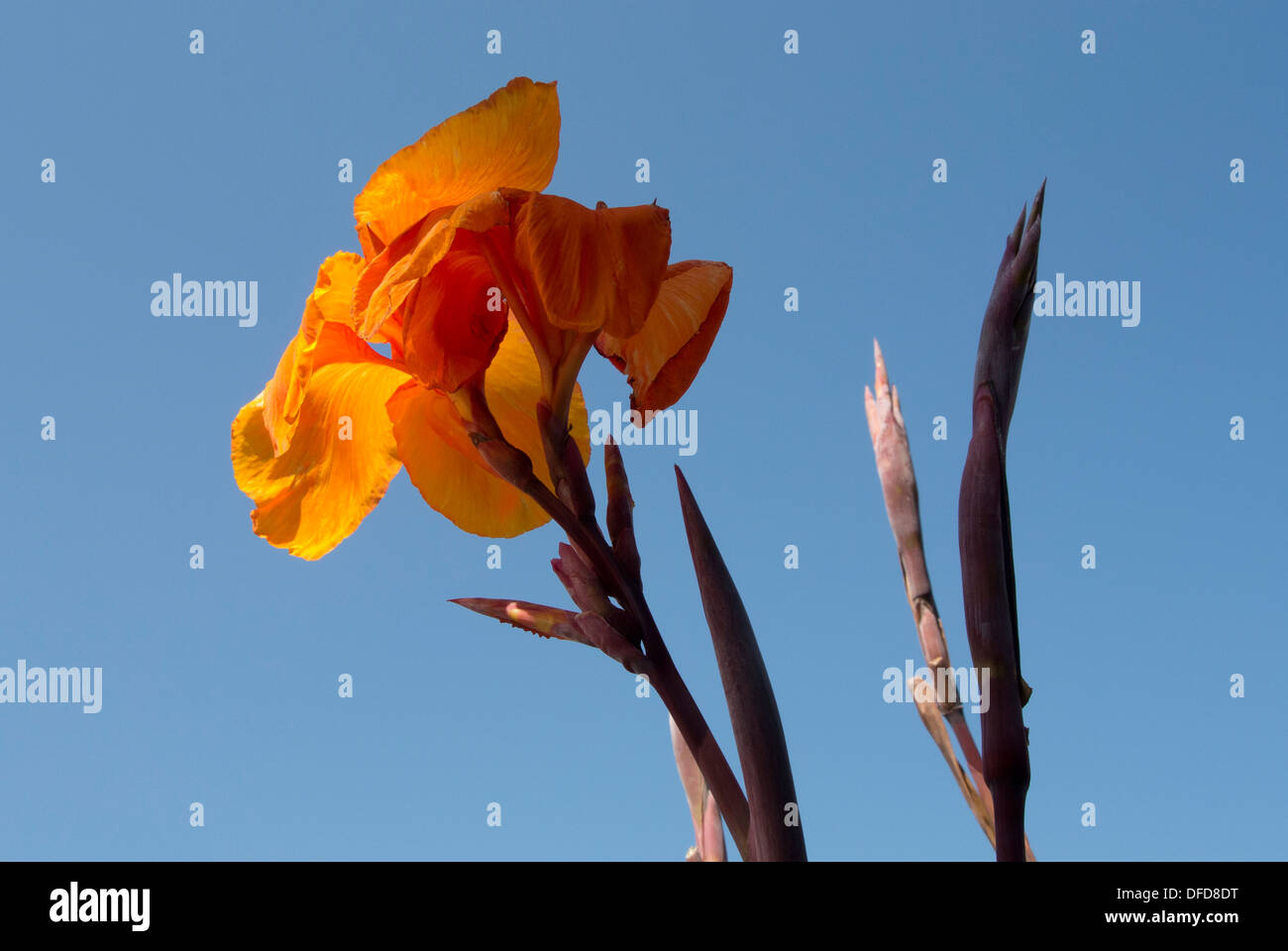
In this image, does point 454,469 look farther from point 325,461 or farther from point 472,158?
point 472,158

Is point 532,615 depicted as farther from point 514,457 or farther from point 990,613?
point 990,613

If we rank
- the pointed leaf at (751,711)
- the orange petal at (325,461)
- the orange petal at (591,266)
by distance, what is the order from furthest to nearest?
the orange petal at (325,461), the orange petal at (591,266), the pointed leaf at (751,711)

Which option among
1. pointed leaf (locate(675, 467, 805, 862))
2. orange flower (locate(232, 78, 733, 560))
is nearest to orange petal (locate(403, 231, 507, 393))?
orange flower (locate(232, 78, 733, 560))

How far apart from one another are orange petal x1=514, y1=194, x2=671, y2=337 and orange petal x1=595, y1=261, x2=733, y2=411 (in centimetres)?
3

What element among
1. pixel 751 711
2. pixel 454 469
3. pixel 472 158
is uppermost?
pixel 472 158

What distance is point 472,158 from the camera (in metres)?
0.53

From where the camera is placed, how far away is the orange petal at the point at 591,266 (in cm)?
48

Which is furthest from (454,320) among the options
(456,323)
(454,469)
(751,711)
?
(751,711)

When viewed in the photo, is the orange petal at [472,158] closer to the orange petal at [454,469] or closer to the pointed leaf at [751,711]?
the orange petal at [454,469]

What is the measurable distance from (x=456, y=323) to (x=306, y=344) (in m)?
0.08

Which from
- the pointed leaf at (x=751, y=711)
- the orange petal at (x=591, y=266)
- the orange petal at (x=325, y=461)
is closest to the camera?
the pointed leaf at (x=751, y=711)

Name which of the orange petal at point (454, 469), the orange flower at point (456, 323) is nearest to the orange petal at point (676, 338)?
the orange flower at point (456, 323)

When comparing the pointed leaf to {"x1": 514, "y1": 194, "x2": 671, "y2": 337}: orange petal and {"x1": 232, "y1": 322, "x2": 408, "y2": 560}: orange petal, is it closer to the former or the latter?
{"x1": 514, "y1": 194, "x2": 671, "y2": 337}: orange petal
